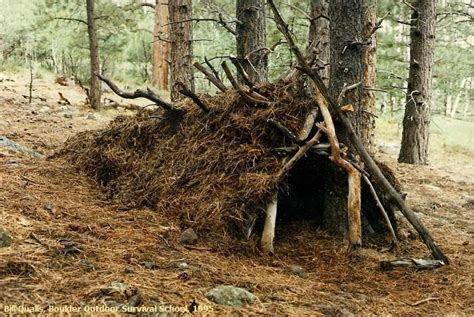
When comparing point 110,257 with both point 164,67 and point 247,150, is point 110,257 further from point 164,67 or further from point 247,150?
point 164,67

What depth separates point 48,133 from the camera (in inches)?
300

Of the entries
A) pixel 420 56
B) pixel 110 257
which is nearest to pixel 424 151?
pixel 420 56

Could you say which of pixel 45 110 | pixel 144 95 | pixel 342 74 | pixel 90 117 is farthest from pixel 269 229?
pixel 45 110

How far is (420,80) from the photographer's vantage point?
912cm

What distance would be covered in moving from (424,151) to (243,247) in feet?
23.1

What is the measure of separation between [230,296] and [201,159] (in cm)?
186

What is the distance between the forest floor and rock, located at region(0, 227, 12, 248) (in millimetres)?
49

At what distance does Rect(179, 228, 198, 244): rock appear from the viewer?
11.1 feet

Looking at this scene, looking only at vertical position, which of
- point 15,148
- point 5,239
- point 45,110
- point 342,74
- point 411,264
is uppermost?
point 342,74

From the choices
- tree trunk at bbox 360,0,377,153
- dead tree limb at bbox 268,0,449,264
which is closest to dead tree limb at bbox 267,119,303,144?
dead tree limb at bbox 268,0,449,264

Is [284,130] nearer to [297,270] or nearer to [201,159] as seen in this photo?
[201,159]

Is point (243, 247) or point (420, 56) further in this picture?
point (420, 56)

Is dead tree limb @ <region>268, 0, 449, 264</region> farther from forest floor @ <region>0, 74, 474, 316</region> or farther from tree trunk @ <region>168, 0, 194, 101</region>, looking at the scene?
tree trunk @ <region>168, 0, 194, 101</region>

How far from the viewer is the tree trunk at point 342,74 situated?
3.96 meters
